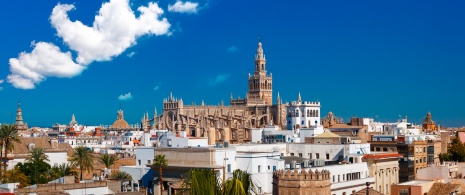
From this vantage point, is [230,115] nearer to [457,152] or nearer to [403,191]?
[457,152]

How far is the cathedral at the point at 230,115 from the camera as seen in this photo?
435 ft

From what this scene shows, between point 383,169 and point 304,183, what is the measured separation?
21805mm

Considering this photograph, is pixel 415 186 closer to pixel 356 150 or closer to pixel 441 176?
pixel 441 176

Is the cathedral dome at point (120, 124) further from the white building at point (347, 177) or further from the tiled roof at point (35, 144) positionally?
the white building at point (347, 177)

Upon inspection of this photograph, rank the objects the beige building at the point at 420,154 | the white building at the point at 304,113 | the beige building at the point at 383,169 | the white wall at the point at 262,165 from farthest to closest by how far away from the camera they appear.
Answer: the white building at the point at 304,113 → the beige building at the point at 420,154 → the beige building at the point at 383,169 → the white wall at the point at 262,165

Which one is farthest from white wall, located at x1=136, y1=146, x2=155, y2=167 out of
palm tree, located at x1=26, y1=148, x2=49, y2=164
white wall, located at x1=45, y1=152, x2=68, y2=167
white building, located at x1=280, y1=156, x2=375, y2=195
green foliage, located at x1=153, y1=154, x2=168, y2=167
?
white wall, located at x1=45, y1=152, x2=68, y2=167

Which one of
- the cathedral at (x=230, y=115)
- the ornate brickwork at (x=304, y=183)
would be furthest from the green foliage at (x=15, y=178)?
the cathedral at (x=230, y=115)

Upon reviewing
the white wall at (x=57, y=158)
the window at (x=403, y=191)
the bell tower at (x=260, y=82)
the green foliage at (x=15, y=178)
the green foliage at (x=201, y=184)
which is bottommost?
the window at (x=403, y=191)

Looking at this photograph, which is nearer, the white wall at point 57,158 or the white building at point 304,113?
the white wall at point 57,158

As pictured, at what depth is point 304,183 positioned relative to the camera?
1467 inches

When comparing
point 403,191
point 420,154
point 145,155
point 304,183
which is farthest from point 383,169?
point 304,183

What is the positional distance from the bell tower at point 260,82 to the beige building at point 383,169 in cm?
10494

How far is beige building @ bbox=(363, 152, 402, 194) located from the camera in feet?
182

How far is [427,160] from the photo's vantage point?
69.3 metres
